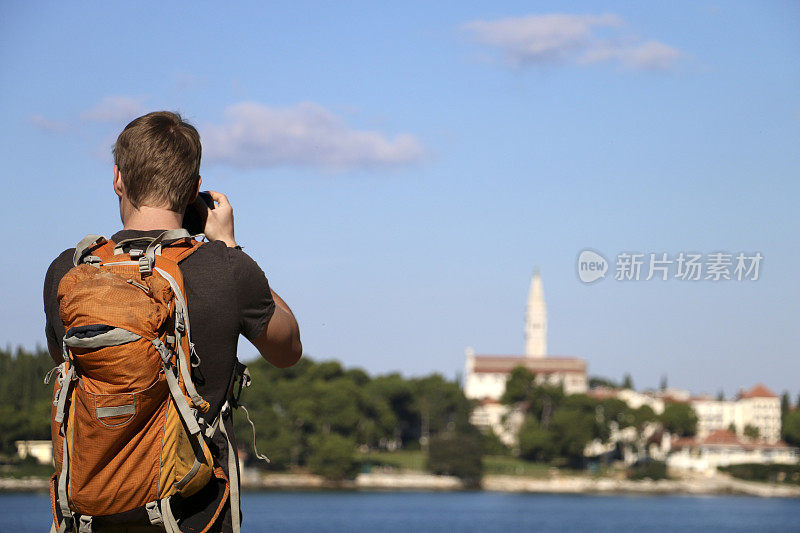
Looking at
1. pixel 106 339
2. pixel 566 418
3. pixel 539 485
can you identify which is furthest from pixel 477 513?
pixel 106 339

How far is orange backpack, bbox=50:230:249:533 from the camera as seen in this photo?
5.74 feet

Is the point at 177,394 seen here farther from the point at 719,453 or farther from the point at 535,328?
the point at 535,328

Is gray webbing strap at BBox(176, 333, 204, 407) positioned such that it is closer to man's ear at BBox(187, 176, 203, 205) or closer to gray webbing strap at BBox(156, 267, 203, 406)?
gray webbing strap at BBox(156, 267, 203, 406)

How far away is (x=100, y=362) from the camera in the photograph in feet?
5.72

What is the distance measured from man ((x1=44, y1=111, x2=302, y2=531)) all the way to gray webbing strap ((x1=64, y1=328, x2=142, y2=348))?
0.22 m

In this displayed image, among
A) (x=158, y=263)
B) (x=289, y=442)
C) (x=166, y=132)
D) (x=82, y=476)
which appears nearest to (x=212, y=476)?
(x=82, y=476)

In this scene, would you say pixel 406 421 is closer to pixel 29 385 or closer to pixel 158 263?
pixel 29 385

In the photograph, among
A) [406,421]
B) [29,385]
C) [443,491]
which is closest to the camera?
[29,385]

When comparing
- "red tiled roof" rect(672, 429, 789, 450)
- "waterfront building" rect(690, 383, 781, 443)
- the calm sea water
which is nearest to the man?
the calm sea water

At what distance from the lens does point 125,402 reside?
5.75ft

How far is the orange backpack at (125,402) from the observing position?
5.74ft

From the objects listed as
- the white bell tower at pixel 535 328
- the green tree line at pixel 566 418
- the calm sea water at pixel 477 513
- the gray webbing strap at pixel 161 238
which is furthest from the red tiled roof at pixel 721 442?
the gray webbing strap at pixel 161 238

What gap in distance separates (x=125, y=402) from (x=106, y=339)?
99 millimetres

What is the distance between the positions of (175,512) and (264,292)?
1.30ft
